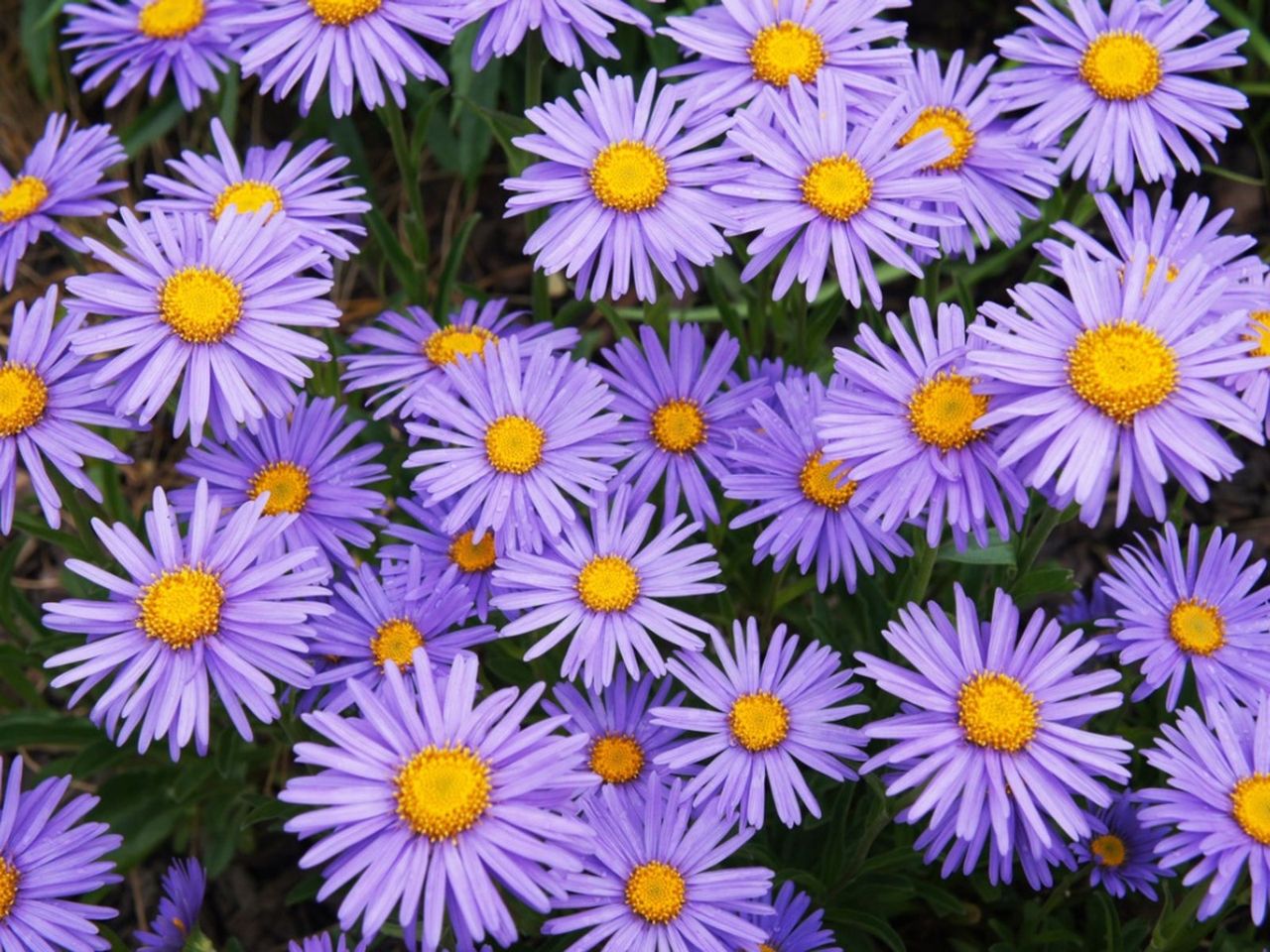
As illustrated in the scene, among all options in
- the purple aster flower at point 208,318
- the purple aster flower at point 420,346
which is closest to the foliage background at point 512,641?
the purple aster flower at point 420,346

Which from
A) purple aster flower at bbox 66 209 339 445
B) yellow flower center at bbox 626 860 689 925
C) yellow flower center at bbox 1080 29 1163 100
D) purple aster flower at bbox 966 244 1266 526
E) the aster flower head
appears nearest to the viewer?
purple aster flower at bbox 966 244 1266 526

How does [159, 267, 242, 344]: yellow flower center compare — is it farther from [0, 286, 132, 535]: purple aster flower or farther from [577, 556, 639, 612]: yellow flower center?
[577, 556, 639, 612]: yellow flower center

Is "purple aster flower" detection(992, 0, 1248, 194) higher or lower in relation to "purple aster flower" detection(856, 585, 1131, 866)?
higher

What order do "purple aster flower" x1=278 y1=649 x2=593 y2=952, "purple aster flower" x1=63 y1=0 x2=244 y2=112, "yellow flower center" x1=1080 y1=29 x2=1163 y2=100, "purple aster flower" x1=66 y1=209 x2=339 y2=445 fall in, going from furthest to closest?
"purple aster flower" x1=63 y1=0 x2=244 y2=112
"yellow flower center" x1=1080 y1=29 x2=1163 y2=100
"purple aster flower" x1=66 y1=209 x2=339 y2=445
"purple aster flower" x1=278 y1=649 x2=593 y2=952

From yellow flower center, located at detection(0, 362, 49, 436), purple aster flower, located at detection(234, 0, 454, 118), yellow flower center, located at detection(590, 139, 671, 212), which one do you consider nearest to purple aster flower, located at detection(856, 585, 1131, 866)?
yellow flower center, located at detection(590, 139, 671, 212)

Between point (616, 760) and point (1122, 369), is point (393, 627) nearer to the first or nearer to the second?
point (616, 760)

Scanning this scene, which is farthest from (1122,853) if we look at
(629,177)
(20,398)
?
(20,398)

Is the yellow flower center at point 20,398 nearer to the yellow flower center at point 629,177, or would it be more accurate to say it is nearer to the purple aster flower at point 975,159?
the yellow flower center at point 629,177
